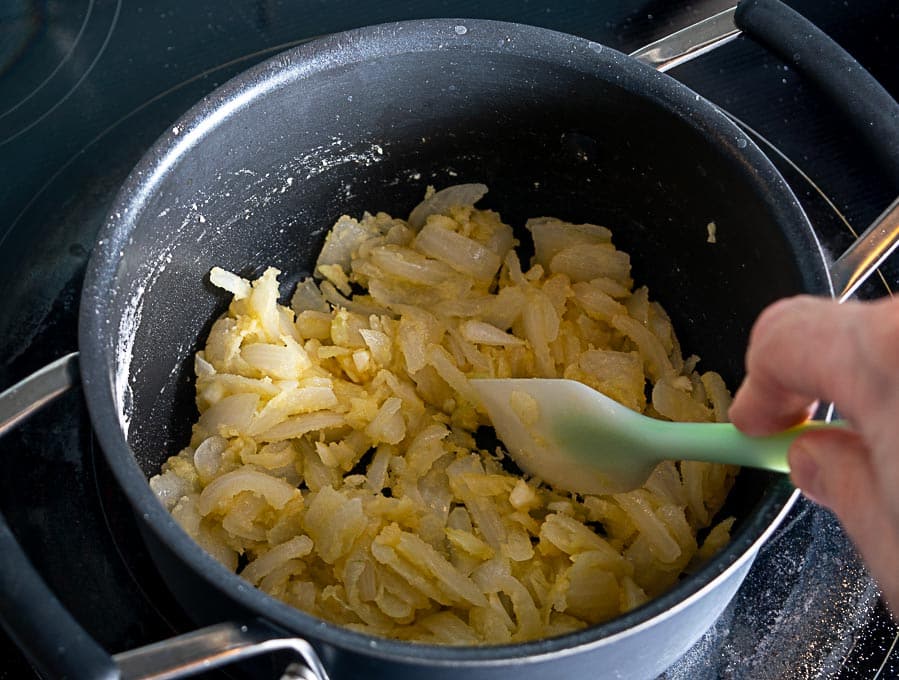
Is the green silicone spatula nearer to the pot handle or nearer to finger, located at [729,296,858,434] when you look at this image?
finger, located at [729,296,858,434]

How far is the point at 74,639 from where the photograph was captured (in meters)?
0.76

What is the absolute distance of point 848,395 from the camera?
1.98 feet

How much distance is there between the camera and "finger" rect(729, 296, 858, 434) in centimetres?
61

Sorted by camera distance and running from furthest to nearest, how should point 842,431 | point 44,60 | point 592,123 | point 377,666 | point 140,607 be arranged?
point 44,60
point 592,123
point 140,607
point 377,666
point 842,431

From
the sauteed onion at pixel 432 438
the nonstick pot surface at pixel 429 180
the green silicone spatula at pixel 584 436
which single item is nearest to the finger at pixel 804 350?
the green silicone spatula at pixel 584 436

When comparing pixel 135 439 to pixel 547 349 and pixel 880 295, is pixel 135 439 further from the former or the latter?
pixel 880 295

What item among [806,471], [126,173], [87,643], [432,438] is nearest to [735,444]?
[806,471]

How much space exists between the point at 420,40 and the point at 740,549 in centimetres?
72

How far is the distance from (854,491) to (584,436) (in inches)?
20.4

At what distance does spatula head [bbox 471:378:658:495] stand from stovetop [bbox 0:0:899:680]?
8.6 inches

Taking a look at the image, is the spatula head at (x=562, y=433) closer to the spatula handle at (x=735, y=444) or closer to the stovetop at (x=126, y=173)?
the spatula handle at (x=735, y=444)

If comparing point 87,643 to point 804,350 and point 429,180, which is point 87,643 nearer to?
point 804,350

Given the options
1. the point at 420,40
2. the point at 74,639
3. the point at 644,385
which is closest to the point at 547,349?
the point at 644,385

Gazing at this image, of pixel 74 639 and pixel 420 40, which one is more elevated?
pixel 420 40
